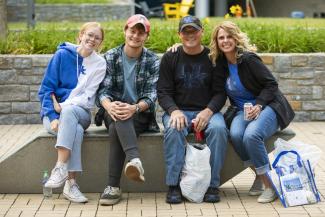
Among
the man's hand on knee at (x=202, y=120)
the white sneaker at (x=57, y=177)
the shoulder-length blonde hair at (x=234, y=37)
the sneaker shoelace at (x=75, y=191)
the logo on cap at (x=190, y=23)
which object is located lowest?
the sneaker shoelace at (x=75, y=191)

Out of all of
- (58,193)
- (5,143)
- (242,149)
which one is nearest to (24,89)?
(5,143)

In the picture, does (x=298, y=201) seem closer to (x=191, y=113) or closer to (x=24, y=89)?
(x=191, y=113)

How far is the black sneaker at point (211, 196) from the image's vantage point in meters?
7.14

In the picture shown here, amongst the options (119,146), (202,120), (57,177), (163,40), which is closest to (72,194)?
(57,177)

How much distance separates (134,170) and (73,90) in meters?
0.96

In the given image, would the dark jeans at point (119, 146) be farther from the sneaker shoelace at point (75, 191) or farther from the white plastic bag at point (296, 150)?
the white plastic bag at point (296, 150)

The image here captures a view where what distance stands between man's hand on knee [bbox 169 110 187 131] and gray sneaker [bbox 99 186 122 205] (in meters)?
0.71

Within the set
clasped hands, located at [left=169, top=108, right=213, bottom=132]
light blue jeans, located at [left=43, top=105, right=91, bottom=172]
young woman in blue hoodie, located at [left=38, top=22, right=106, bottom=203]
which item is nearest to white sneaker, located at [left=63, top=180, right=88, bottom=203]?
young woman in blue hoodie, located at [left=38, top=22, right=106, bottom=203]

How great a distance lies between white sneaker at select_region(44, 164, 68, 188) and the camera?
6.95 metres

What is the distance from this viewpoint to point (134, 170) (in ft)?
22.5

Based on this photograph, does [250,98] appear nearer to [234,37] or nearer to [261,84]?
[261,84]

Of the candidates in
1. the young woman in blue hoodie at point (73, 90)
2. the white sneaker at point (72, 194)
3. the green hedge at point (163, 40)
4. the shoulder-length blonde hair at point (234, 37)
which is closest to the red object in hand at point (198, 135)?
the shoulder-length blonde hair at point (234, 37)

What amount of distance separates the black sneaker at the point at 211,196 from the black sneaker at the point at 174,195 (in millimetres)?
214

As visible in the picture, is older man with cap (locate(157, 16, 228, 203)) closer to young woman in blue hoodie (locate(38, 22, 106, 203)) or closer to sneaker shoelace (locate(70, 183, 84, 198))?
young woman in blue hoodie (locate(38, 22, 106, 203))
